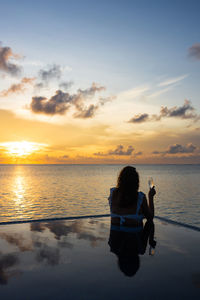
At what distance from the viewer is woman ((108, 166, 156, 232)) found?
5.27 m

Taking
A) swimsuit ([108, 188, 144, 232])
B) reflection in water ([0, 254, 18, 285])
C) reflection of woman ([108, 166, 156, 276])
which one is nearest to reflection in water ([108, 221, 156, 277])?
reflection of woman ([108, 166, 156, 276])

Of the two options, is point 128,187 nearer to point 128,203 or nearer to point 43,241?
point 128,203

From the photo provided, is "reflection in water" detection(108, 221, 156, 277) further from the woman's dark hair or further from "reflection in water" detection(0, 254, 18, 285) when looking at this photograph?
"reflection in water" detection(0, 254, 18, 285)

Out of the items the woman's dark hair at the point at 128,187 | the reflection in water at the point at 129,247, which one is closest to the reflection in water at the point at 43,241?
the reflection in water at the point at 129,247

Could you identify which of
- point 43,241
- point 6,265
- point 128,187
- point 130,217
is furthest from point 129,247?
point 6,265

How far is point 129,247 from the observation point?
18.2 ft

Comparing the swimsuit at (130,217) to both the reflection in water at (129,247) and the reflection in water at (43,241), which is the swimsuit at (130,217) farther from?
the reflection in water at (43,241)

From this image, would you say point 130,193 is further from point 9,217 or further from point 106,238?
point 9,217

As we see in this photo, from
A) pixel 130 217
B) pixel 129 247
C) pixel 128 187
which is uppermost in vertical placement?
pixel 128 187

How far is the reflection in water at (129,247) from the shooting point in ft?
15.8

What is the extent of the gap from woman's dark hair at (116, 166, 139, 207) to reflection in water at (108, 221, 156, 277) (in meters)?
1.01

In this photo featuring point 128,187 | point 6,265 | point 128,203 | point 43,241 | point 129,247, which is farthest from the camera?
point 43,241

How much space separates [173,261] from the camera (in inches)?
205

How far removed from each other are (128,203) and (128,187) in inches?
14.8
